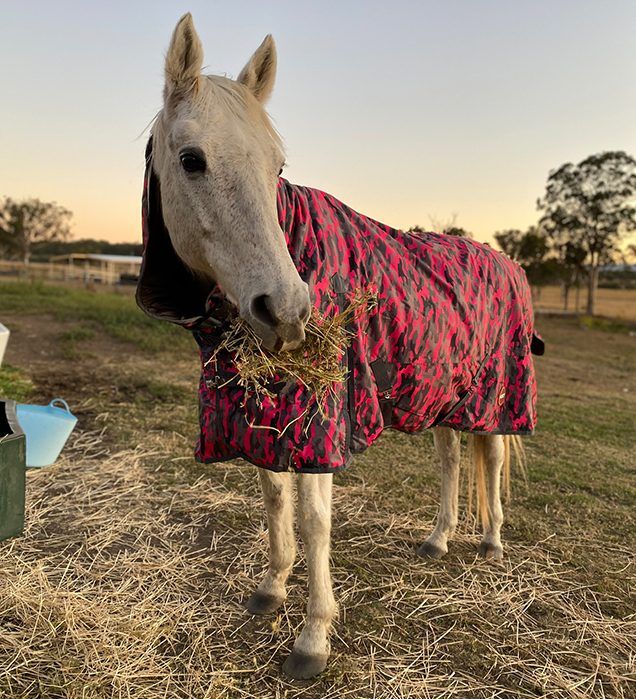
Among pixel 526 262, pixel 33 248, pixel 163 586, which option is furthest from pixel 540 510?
pixel 33 248

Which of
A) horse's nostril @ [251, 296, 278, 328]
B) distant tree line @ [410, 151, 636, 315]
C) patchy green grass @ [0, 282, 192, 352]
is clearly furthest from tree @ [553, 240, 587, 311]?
horse's nostril @ [251, 296, 278, 328]

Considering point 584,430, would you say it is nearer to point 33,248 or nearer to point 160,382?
point 160,382

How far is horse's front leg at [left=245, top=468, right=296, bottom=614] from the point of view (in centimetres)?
240

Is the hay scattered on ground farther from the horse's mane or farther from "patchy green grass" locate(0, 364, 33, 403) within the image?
"patchy green grass" locate(0, 364, 33, 403)

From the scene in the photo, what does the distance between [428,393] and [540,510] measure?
1.92 metres

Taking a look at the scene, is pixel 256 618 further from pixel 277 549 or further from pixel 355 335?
pixel 355 335

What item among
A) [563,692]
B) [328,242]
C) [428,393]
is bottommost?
[563,692]

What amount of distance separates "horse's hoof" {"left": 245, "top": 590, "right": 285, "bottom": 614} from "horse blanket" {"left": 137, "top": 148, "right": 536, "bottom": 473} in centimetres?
85

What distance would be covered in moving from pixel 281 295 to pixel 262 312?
3.7 inches

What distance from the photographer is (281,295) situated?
1427 mm

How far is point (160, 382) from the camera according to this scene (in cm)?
662

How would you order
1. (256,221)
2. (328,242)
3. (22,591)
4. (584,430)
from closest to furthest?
1. (256,221)
2. (328,242)
3. (22,591)
4. (584,430)

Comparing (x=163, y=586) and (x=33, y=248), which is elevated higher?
(x=33, y=248)

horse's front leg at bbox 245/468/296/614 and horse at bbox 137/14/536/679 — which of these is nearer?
horse at bbox 137/14/536/679
